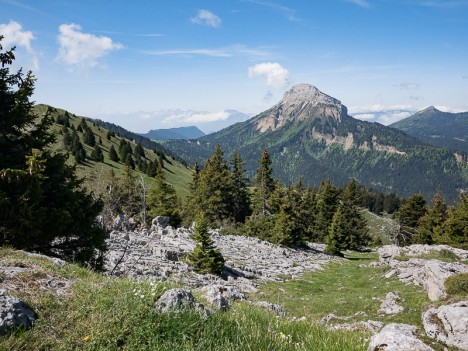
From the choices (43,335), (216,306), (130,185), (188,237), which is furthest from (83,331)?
(130,185)

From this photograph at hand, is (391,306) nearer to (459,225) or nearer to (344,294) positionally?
(344,294)

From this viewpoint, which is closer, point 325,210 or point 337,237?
point 337,237

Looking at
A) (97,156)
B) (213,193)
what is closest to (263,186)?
(213,193)

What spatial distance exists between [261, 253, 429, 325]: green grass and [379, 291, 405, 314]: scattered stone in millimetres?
353

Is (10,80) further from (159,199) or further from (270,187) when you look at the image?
(270,187)

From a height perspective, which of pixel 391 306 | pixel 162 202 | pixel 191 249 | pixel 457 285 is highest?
pixel 457 285

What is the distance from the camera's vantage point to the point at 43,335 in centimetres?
454

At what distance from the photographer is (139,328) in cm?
445

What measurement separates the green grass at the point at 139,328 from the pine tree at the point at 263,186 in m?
54.6

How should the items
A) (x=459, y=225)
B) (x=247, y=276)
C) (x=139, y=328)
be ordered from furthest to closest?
(x=459, y=225) < (x=247, y=276) < (x=139, y=328)

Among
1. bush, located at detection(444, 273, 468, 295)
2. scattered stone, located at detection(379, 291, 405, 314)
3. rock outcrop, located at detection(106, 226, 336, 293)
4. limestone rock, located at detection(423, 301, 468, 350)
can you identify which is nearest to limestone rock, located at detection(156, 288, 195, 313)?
limestone rock, located at detection(423, 301, 468, 350)

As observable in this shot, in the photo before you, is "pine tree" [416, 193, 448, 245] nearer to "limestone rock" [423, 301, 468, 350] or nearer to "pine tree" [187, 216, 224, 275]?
"pine tree" [187, 216, 224, 275]

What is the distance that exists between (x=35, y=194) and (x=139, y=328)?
1165cm

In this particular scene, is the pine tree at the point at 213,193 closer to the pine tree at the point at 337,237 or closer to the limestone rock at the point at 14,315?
the pine tree at the point at 337,237
